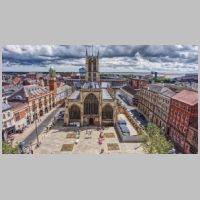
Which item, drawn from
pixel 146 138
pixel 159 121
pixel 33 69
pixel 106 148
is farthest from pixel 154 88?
pixel 33 69

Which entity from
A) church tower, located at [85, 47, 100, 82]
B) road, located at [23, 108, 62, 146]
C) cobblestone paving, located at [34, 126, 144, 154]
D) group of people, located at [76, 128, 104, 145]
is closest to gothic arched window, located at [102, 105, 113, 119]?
group of people, located at [76, 128, 104, 145]

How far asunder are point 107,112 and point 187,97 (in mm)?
17801

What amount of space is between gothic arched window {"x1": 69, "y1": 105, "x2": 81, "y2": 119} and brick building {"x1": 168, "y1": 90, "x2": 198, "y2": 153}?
19.9 m

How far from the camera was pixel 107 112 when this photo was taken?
45.5m

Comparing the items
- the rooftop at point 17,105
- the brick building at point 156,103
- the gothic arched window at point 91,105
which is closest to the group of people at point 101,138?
the gothic arched window at point 91,105

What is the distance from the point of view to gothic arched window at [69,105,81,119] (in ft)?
148

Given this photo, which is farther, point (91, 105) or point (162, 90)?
point (91, 105)

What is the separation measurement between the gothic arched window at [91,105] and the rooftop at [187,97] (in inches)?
663

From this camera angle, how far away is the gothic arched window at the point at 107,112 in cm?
4547

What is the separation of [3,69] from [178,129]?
33.5 meters

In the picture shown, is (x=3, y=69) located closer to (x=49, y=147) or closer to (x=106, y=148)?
(x=49, y=147)

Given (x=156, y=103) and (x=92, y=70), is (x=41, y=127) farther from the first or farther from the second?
(x=156, y=103)

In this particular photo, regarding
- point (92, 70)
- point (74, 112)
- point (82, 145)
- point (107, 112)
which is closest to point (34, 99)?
point (74, 112)

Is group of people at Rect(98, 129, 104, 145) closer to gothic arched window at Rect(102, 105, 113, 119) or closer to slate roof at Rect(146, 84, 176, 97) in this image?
gothic arched window at Rect(102, 105, 113, 119)
